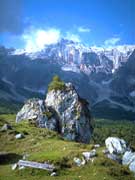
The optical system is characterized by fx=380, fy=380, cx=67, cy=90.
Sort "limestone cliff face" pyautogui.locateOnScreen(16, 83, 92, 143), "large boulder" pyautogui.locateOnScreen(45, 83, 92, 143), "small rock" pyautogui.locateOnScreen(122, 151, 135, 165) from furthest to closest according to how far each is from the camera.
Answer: "large boulder" pyautogui.locateOnScreen(45, 83, 92, 143) → "limestone cliff face" pyautogui.locateOnScreen(16, 83, 92, 143) → "small rock" pyautogui.locateOnScreen(122, 151, 135, 165)

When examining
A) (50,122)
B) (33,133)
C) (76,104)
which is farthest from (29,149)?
(76,104)

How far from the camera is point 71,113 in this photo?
8206 centimetres

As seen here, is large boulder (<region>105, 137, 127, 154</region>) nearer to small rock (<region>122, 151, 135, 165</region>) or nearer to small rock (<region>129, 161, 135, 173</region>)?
small rock (<region>122, 151, 135, 165</region>)

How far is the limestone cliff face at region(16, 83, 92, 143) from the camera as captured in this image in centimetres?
7925

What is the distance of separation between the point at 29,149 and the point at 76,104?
3395cm

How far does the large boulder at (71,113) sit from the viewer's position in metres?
79.9

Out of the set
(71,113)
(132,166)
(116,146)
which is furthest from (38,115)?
(132,166)

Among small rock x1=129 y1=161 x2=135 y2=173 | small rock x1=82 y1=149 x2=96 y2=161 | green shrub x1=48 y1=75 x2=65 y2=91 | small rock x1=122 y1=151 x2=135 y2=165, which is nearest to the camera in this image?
small rock x1=129 y1=161 x2=135 y2=173

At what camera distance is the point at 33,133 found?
62.9 m

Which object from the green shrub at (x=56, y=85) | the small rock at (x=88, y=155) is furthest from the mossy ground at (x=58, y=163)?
the green shrub at (x=56, y=85)

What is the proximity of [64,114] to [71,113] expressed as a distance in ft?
5.02

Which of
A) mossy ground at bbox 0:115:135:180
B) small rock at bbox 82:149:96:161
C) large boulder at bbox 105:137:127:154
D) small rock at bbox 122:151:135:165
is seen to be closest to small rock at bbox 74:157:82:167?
mossy ground at bbox 0:115:135:180

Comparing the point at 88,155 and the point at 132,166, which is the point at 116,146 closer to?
the point at 88,155

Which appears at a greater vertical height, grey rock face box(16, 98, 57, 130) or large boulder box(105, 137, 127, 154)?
grey rock face box(16, 98, 57, 130)
